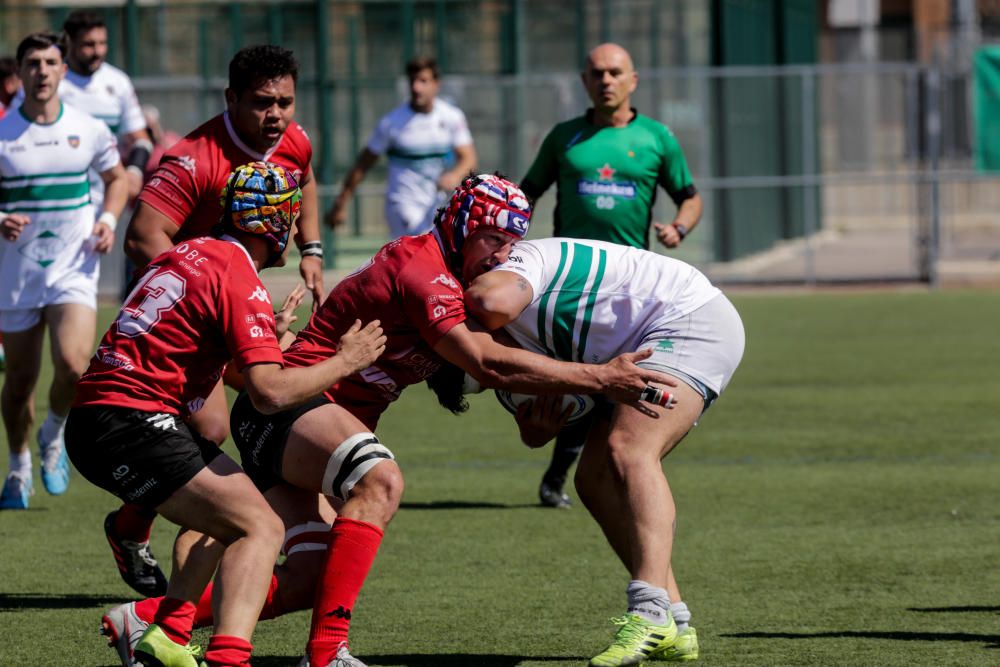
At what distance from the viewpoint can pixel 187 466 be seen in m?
5.09

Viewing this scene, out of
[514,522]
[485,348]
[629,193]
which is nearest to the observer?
[485,348]

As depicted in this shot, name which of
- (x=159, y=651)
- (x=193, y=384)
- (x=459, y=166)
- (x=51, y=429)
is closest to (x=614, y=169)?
(x=51, y=429)

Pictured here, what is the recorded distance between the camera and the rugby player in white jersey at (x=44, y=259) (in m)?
8.63

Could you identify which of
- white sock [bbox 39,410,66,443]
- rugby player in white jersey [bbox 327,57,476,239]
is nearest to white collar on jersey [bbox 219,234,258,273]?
white sock [bbox 39,410,66,443]

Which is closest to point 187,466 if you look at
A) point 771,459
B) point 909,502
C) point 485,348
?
point 485,348

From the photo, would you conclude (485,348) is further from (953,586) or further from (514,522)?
(514,522)

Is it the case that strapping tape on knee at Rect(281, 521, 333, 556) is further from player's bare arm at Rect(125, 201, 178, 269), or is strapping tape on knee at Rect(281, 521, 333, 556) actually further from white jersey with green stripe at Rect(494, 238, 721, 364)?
player's bare arm at Rect(125, 201, 178, 269)

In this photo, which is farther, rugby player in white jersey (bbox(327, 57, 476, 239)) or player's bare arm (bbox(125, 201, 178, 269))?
rugby player in white jersey (bbox(327, 57, 476, 239))

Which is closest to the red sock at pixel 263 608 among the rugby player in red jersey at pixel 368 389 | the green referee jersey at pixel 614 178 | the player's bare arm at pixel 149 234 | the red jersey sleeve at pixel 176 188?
the rugby player in red jersey at pixel 368 389

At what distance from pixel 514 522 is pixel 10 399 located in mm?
2555

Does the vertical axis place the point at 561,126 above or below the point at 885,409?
above

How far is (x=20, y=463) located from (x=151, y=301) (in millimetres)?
3854

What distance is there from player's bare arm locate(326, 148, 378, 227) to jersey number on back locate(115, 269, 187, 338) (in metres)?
8.02

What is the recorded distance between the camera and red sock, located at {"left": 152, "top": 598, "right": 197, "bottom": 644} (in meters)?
5.27
